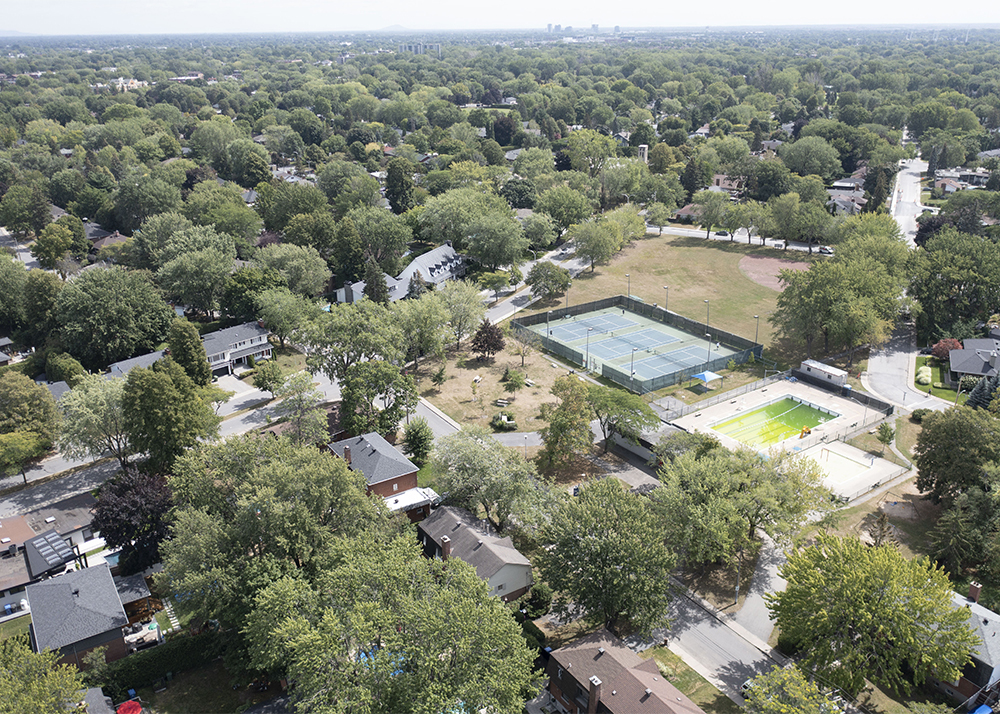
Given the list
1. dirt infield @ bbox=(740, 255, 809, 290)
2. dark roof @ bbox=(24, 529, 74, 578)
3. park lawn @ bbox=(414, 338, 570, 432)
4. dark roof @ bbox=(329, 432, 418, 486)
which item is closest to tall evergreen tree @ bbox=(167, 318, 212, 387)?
dark roof @ bbox=(329, 432, 418, 486)

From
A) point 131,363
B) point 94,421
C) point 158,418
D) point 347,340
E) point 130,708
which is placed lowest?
point 130,708

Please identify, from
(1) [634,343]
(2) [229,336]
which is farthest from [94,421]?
(1) [634,343]

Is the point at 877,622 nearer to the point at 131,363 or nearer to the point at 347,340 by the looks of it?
the point at 347,340

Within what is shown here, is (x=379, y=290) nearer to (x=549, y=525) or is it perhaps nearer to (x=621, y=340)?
(x=621, y=340)

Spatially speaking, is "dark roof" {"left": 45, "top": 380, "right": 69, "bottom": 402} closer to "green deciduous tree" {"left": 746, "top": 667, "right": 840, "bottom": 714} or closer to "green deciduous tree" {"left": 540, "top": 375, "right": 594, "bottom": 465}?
"green deciduous tree" {"left": 540, "top": 375, "right": 594, "bottom": 465}

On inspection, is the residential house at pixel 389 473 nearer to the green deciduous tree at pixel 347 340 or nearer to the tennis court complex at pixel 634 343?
the green deciduous tree at pixel 347 340
